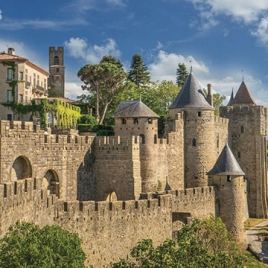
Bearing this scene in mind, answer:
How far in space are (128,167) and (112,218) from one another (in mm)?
9181

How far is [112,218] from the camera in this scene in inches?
1150

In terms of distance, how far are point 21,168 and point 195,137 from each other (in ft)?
61.7

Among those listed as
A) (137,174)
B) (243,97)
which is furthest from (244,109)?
(137,174)

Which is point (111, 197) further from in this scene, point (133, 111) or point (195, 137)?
point (195, 137)

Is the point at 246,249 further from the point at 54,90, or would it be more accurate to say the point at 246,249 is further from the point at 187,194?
the point at 54,90

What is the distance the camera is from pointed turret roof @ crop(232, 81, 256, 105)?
5731cm

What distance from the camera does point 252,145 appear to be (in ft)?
180

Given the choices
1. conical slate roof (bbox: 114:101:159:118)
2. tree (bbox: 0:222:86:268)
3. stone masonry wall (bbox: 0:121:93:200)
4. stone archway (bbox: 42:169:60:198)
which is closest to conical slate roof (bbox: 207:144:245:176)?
conical slate roof (bbox: 114:101:159:118)

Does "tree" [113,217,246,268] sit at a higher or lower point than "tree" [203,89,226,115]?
lower

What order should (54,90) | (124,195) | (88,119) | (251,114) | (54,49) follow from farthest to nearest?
(54,49)
(54,90)
(88,119)
(251,114)
(124,195)

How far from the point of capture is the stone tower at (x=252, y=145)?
54.2m

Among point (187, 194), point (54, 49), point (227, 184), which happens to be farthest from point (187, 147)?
point (54, 49)

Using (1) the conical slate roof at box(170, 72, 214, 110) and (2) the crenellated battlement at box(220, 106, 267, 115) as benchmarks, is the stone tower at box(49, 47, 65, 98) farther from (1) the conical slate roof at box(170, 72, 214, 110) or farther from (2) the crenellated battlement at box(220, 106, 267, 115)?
(1) the conical slate roof at box(170, 72, 214, 110)

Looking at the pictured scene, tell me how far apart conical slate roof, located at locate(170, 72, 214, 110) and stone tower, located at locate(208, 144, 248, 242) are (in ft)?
21.8
